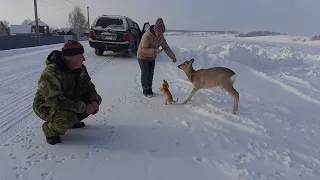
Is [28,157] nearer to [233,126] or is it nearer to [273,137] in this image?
[233,126]

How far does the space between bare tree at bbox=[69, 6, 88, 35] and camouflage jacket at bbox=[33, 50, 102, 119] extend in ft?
275

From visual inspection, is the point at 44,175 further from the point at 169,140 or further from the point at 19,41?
the point at 19,41

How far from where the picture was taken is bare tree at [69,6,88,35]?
8382cm

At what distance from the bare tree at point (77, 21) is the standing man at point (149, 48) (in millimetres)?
81560

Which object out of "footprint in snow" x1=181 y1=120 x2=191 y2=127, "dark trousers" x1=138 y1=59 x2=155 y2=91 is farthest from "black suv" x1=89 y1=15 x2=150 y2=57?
"footprint in snow" x1=181 y1=120 x2=191 y2=127

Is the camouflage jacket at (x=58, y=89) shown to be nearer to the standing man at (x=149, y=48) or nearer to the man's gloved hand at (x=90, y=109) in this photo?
the man's gloved hand at (x=90, y=109)

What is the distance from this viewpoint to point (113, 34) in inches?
493

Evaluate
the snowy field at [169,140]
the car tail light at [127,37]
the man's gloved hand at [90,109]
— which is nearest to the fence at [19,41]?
the car tail light at [127,37]

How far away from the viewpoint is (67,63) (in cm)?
343

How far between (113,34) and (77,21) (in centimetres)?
7864

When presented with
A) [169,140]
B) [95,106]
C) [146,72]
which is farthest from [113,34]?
[169,140]

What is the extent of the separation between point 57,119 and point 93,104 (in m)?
0.47

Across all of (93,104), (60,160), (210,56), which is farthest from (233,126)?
(210,56)

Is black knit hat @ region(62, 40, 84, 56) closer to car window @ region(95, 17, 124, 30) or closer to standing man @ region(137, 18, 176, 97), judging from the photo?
standing man @ region(137, 18, 176, 97)
